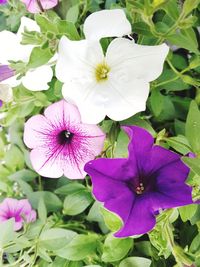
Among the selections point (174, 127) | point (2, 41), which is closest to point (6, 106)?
point (2, 41)

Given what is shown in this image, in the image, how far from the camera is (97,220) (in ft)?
1.79

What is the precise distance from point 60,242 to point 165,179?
0.16m

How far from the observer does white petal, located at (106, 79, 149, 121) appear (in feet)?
1.32


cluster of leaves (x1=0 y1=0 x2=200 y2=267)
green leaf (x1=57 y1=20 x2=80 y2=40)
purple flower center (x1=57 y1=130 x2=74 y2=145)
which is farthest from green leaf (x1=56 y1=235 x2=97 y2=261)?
green leaf (x1=57 y1=20 x2=80 y2=40)

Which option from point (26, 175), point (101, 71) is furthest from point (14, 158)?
point (101, 71)

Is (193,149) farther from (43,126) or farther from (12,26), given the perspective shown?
(12,26)

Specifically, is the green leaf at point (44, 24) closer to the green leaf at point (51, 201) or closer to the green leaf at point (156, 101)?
the green leaf at point (156, 101)

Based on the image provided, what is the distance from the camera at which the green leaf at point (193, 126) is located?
0.41 metres

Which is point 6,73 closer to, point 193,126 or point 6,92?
point 6,92

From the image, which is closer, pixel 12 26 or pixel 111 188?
pixel 111 188

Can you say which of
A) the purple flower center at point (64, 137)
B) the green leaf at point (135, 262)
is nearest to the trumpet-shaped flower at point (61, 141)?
the purple flower center at point (64, 137)

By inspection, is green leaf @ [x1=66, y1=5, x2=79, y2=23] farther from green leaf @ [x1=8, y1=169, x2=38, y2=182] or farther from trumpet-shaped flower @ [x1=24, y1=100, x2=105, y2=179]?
green leaf @ [x1=8, y1=169, x2=38, y2=182]

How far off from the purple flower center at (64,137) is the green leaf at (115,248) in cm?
11

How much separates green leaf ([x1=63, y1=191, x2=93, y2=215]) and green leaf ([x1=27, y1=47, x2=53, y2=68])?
190 millimetres
